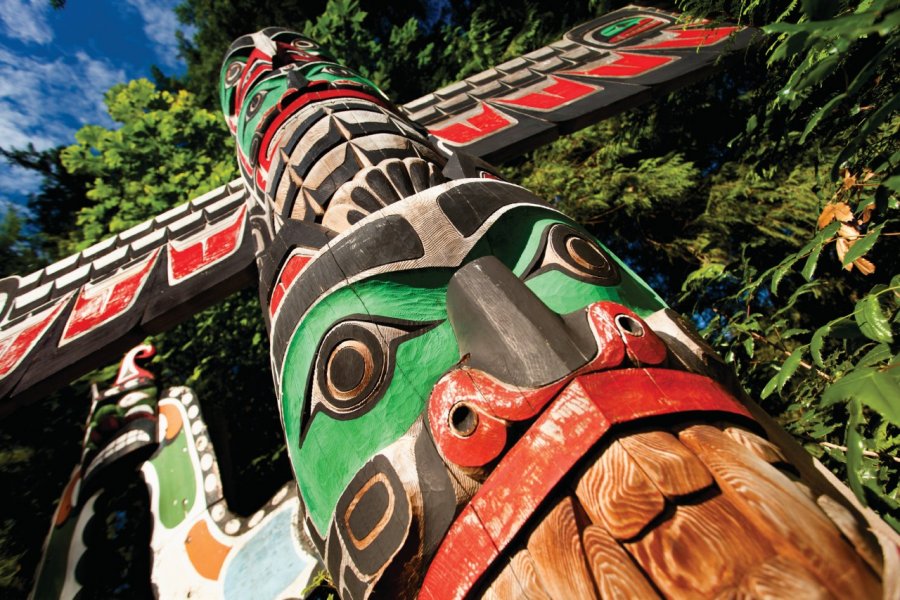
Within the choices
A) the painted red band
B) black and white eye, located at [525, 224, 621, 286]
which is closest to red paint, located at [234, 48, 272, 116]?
the painted red band

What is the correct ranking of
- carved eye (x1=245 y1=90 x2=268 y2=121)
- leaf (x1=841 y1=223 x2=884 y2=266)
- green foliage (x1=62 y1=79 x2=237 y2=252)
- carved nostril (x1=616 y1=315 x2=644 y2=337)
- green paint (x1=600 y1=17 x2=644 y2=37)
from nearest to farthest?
1. carved nostril (x1=616 y1=315 x2=644 y2=337)
2. leaf (x1=841 y1=223 x2=884 y2=266)
3. carved eye (x1=245 y1=90 x2=268 y2=121)
4. green paint (x1=600 y1=17 x2=644 y2=37)
5. green foliage (x1=62 y1=79 x2=237 y2=252)

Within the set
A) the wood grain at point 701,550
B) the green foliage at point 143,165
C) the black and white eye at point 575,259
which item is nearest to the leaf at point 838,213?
the black and white eye at point 575,259

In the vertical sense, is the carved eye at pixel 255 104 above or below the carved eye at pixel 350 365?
above

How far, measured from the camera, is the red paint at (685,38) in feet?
11.6

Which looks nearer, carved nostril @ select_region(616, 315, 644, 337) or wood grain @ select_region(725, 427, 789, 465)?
wood grain @ select_region(725, 427, 789, 465)

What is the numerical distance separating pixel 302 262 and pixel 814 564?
53.9 inches

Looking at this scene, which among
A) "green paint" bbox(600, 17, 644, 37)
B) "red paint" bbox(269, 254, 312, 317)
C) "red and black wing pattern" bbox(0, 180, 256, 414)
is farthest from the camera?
"green paint" bbox(600, 17, 644, 37)

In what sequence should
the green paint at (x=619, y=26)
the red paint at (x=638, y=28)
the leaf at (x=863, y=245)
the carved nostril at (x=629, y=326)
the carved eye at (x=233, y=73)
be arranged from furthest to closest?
the green paint at (x=619, y=26) → the red paint at (x=638, y=28) → the carved eye at (x=233, y=73) → the leaf at (x=863, y=245) → the carved nostril at (x=629, y=326)

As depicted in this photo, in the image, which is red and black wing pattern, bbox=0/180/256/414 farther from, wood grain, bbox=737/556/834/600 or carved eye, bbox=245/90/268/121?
wood grain, bbox=737/556/834/600

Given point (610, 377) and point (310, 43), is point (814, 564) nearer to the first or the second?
point (610, 377)

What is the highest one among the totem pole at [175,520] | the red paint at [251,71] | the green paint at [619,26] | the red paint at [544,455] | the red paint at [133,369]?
the red paint at [251,71]

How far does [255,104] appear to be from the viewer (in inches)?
109

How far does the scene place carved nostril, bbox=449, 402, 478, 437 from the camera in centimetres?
77

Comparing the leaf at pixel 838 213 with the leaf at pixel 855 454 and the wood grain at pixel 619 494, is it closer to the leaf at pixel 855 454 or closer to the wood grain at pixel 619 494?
the leaf at pixel 855 454
